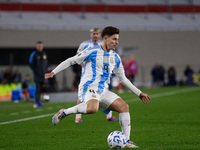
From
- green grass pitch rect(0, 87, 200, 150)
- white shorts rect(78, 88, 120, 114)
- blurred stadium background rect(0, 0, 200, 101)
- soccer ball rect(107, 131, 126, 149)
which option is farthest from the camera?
blurred stadium background rect(0, 0, 200, 101)

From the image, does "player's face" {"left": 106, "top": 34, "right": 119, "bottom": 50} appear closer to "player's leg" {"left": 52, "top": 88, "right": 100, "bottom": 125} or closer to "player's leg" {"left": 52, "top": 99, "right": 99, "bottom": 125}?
"player's leg" {"left": 52, "top": 88, "right": 100, "bottom": 125}

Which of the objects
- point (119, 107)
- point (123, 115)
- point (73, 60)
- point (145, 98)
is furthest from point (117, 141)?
point (73, 60)

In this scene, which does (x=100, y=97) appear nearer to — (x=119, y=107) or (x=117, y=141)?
(x=119, y=107)

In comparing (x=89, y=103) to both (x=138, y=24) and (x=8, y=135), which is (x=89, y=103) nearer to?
(x=8, y=135)

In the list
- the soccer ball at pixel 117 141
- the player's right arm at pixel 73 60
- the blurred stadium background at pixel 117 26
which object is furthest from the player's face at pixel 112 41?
the blurred stadium background at pixel 117 26

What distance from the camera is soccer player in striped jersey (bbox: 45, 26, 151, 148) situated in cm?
657

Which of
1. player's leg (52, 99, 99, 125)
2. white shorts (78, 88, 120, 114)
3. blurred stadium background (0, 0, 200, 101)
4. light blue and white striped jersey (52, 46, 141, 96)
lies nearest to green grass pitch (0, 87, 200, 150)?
player's leg (52, 99, 99, 125)

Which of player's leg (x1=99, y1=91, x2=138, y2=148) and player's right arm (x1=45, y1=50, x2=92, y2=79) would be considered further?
player's right arm (x1=45, y1=50, x2=92, y2=79)

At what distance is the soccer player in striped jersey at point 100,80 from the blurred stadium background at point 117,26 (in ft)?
91.5

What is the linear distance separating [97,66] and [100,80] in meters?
0.23

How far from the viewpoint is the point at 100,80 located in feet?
22.3

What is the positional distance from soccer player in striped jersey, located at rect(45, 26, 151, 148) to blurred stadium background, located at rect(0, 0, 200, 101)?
2790 centimetres

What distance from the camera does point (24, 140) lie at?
7.29 m

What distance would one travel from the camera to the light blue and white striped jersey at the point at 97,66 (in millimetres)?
6781
